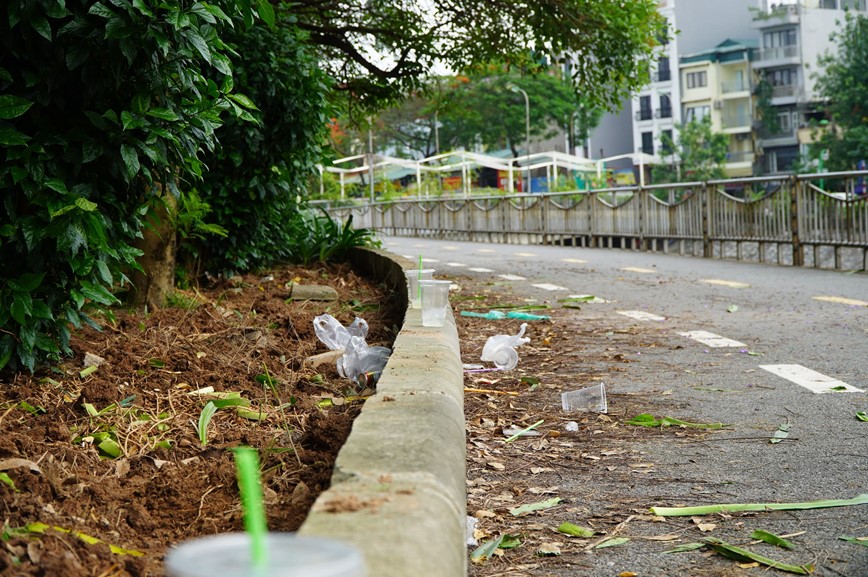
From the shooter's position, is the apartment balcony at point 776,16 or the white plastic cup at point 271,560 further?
the apartment balcony at point 776,16

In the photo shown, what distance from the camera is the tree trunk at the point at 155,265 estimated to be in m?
6.78

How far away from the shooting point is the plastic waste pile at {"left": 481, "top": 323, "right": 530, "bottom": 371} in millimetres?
7074

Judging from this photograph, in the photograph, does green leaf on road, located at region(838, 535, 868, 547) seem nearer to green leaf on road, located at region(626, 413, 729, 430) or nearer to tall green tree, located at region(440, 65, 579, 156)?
green leaf on road, located at region(626, 413, 729, 430)

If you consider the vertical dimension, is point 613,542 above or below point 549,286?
below

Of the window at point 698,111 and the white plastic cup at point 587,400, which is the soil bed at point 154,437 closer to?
the white plastic cup at point 587,400

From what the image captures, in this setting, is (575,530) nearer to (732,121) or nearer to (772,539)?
(772,539)

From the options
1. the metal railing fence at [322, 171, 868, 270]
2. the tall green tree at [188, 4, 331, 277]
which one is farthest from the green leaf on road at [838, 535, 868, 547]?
the metal railing fence at [322, 171, 868, 270]

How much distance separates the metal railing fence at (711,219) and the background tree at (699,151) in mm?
46496

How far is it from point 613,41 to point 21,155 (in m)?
10.8

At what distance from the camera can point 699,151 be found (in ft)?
246

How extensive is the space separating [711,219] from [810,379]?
42.4 feet

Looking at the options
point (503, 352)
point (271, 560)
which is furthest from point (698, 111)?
point (271, 560)

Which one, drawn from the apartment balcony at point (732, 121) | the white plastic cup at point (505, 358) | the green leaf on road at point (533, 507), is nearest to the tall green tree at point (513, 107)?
the apartment balcony at point (732, 121)

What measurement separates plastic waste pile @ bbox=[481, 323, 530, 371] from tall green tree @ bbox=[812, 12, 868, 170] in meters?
56.9
